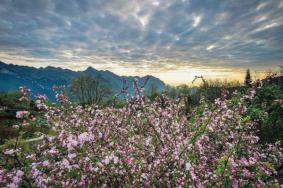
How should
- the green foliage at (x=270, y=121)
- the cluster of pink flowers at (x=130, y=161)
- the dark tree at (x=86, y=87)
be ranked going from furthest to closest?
the dark tree at (x=86, y=87)
the green foliage at (x=270, y=121)
the cluster of pink flowers at (x=130, y=161)

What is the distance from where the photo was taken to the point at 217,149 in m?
7.94

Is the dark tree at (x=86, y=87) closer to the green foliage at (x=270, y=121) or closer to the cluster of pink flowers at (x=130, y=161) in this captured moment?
the green foliage at (x=270, y=121)

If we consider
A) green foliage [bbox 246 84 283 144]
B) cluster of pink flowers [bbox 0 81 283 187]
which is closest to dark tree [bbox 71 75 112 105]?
green foliage [bbox 246 84 283 144]

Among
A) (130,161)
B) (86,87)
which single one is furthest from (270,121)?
(86,87)

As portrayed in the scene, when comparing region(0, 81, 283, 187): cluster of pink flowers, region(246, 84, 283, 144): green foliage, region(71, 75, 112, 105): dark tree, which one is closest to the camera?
region(0, 81, 283, 187): cluster of pink flowers

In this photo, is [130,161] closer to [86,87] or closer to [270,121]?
[270,121]

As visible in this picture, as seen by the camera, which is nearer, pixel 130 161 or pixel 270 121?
pixel 130 161

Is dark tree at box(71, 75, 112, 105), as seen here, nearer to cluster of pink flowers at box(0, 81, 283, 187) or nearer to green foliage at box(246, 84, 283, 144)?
green foliage at box(246, 84, 283, 144)

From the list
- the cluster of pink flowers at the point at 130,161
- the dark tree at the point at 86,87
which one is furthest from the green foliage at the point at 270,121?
the dark tree at the point at 86,87

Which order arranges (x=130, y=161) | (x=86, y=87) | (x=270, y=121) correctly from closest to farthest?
(x=130, y=161), (x=270, y=121), (x=86, y=87)

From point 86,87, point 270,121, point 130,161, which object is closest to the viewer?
point 130,161

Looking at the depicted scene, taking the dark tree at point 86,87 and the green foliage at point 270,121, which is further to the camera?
the dark tree at point 86,87

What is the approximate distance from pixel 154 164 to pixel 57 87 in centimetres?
470

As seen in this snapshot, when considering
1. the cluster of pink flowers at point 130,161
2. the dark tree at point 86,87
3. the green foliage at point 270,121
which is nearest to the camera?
the cluster of pink flowers at point 130,161
